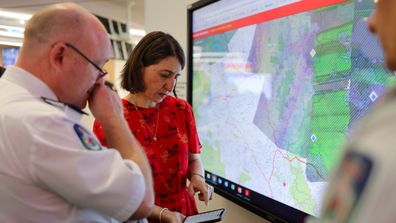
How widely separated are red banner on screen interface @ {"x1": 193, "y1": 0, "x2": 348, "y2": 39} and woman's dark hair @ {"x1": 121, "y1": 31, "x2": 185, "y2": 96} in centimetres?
38

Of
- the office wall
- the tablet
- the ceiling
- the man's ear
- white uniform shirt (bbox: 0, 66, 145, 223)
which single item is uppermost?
the ceiling

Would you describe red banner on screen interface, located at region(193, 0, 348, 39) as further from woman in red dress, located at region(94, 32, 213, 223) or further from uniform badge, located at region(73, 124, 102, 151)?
uniform badge, located at region(73, 124, 102, 151)

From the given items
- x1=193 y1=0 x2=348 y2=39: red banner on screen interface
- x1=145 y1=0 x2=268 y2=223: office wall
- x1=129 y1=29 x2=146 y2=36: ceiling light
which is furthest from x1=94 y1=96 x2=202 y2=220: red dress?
x1=129 y1=29 x2=146 y2=36: ceiling light

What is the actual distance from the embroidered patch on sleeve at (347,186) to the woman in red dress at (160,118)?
133 centimetres

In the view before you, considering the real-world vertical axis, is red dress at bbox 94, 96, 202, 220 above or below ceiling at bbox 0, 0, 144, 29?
below

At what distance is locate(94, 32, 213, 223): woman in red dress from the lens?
5.51ft

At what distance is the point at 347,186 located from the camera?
0.37 m

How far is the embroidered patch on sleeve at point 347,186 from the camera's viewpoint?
14.1 inches

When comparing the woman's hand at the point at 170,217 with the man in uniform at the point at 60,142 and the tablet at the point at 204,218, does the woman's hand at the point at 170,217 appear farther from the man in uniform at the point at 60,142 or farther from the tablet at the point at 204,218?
the man in uniform at the point at 60,142

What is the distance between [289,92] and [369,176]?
119cm

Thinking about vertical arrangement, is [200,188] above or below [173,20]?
below

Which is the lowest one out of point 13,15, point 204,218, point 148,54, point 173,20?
point 204,218

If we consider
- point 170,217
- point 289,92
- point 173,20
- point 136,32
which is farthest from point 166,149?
point 136,32

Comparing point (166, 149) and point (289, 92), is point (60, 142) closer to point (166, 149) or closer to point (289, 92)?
Result: point (166, 149)
